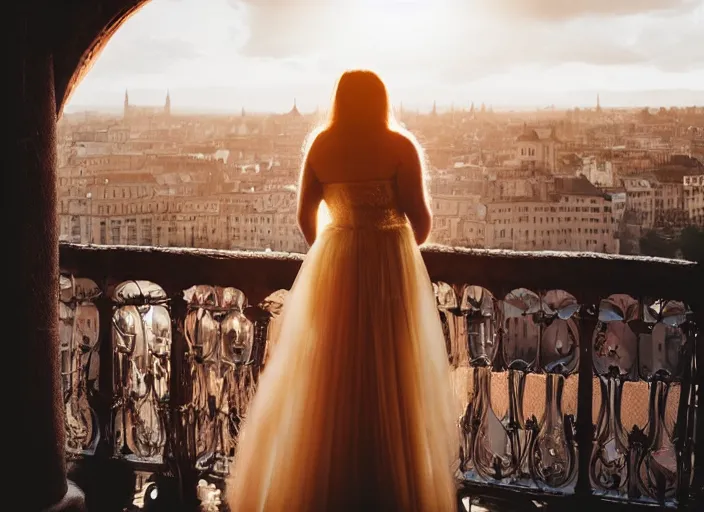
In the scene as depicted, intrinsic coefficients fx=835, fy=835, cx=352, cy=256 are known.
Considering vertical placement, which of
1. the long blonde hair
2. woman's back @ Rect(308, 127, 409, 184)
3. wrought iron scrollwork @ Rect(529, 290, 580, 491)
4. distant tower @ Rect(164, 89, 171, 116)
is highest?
distant tower @ Rect(164, 89, 171, 116)

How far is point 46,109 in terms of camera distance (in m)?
2.92

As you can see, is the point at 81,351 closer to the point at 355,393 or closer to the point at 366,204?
the point at 355,393

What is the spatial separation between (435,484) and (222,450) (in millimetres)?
1152

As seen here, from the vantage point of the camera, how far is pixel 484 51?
3.86 metres

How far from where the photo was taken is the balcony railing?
11.0ft

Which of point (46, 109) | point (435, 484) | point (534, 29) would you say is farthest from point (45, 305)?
point (534, 29)

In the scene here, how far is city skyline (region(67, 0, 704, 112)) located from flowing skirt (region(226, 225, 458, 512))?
99 cm

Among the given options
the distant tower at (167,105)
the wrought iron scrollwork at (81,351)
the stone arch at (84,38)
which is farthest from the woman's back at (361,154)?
the wrought iron scrollwork at (81,351)

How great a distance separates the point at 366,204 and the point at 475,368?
0.96 metres

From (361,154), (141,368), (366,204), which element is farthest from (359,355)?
(141,368)

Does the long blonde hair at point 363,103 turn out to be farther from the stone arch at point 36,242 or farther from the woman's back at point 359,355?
the stone arch at point 36,242

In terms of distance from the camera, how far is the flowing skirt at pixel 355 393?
298cm

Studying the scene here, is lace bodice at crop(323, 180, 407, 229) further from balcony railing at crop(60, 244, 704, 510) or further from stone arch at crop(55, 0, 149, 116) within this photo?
stone arch at crop(55, 0, 149, 116)

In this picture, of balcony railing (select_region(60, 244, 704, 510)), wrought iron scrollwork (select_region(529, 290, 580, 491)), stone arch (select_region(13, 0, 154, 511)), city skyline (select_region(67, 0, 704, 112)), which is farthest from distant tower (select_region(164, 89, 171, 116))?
wrought iron scrollwork (select_region(529, 290, 580, 491))
